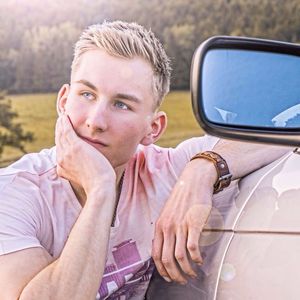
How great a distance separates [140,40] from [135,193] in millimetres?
358

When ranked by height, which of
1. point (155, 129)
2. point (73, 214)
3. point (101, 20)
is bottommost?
point (101, 20)

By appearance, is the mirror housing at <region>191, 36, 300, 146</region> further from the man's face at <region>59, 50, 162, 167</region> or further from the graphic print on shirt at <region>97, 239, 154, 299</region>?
the graphic print on shirt at <region>97, 239, 154, 299</region>

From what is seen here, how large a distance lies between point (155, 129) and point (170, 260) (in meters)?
0.45

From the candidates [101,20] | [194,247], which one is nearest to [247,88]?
[194,247]

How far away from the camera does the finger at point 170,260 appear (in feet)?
5.49

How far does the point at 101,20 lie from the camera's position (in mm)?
3678

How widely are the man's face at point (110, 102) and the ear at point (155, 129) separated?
0.15 feet

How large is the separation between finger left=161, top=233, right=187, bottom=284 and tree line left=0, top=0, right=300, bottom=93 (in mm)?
1952

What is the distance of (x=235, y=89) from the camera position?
1.59 metres

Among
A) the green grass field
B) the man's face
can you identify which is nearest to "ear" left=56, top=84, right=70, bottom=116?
the man's face

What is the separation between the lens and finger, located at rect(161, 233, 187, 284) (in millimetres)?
1673

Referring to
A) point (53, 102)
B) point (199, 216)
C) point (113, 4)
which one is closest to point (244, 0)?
point (113, 4)

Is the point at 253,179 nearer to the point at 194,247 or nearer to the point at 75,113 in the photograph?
the point at 194,247

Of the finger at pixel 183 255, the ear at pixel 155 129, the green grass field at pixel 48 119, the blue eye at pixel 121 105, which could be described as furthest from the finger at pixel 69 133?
Answer: the green grass field at pixel 48 119
